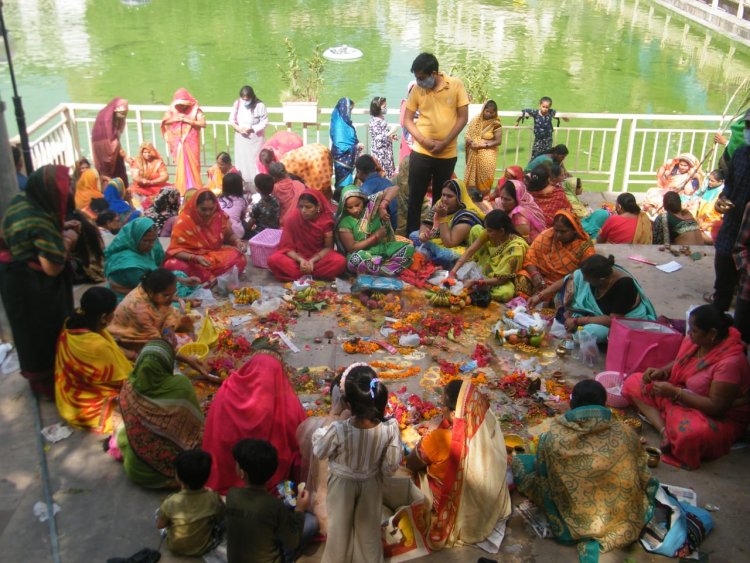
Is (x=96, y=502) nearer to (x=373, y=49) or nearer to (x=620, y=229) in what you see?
(x=620, y=229)

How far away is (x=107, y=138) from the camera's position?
27.3 feet

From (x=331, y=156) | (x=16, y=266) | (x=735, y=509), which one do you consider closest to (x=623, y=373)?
(x=735, y=509)

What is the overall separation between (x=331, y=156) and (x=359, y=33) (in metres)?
16.4

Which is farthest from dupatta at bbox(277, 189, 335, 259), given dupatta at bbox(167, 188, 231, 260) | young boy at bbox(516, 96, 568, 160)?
young boy at bbox(516, 96, 568, 160)

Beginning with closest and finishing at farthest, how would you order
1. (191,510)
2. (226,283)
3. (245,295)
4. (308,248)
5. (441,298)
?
(191,510) < (441,298) < (245,295) < (226,283) < (308,248)

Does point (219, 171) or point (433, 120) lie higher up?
point (433, 120)

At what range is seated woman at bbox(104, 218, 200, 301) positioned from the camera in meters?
5.45

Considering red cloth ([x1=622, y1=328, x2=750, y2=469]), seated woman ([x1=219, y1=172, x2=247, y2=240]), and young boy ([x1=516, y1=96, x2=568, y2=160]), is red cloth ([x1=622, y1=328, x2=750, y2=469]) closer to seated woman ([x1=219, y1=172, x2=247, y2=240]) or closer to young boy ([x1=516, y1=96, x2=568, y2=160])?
seated woman ([x1=219, y1=172, x2=247, y2=240])

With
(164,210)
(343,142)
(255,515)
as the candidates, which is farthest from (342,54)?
Answer: (255,515)

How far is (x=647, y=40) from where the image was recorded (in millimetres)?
24000

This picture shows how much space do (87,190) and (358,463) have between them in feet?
18.4

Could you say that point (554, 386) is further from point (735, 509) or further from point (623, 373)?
point (735, 509)

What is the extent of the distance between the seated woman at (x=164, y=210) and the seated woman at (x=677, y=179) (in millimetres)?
5502

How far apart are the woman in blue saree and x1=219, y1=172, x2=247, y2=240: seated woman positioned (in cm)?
151
